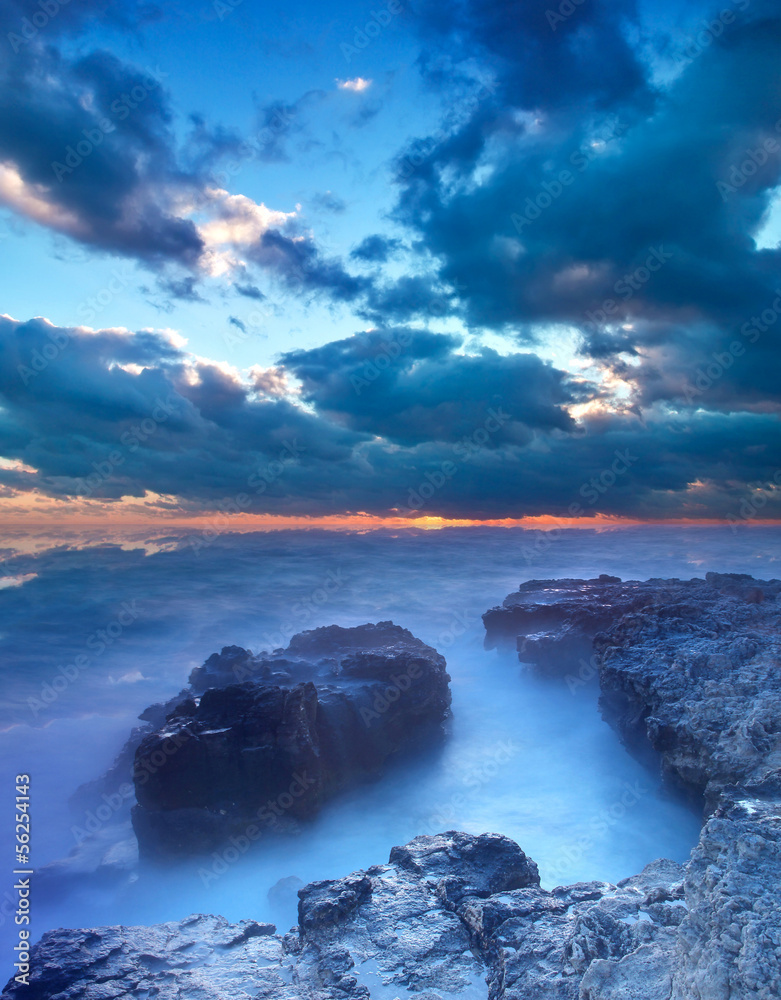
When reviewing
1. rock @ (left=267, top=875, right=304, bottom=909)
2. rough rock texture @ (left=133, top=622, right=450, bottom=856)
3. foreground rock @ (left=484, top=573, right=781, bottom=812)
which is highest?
foreground rock @ (left=484, top=573, right=781, bottom=812)

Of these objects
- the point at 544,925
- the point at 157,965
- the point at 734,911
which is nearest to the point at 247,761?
the point at 157,965

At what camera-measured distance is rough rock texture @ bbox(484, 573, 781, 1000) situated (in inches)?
156

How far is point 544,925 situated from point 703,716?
613 cm

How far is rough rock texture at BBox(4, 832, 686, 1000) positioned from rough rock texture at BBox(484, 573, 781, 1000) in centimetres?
51

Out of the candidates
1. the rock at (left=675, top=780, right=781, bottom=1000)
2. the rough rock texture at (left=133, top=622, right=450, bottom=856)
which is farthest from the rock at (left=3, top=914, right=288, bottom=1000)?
the rough rock texture at (left=133, top=622, right=450, bottom=856)

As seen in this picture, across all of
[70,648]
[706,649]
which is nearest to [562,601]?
[706,649]

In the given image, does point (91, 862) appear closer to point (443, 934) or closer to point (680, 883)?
point (443, 934)

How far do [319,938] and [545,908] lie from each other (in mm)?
3183

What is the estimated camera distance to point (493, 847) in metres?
8.30

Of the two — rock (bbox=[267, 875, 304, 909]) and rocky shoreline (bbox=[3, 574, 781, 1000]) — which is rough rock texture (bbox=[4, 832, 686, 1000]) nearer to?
rocky shoreline (bbox=[3, 574, 781, 1000])

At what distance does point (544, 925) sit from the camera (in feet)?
19.6

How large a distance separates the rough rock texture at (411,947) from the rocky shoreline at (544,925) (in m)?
0.02

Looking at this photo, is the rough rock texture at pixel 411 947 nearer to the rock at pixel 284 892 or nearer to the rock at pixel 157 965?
the rock at pixel 157 965

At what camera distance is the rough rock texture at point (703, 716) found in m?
3.97
